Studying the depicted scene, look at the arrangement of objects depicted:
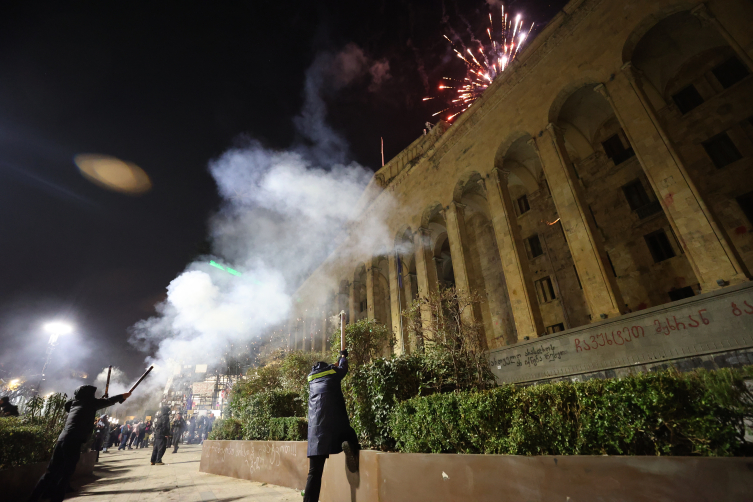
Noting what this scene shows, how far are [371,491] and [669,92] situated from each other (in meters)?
17.6

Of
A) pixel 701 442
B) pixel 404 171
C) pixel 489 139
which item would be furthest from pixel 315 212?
pixel 701 442

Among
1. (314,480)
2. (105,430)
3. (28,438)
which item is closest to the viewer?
(314,480)

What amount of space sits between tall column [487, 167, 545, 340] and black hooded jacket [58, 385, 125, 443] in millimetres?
11561

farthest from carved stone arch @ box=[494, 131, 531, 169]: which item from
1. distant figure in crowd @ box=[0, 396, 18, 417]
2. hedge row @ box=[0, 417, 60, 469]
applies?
distant figure in crowd @ box=[0, 396, 18, 417]

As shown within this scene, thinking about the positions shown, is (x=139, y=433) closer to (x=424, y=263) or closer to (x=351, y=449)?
(x=424, y=263)

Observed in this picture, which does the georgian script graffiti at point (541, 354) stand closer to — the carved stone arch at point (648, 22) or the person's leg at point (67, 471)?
the carved stone arch at point (648, 22)

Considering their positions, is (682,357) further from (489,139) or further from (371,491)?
(489,139)

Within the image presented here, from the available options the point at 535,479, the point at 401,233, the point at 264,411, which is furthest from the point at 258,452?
the point at 401,233

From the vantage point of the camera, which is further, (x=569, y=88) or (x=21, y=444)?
(x=569, y=88)

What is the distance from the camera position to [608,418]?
274cm

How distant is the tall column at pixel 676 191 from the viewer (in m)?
7.86

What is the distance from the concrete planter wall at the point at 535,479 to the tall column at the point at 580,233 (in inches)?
337

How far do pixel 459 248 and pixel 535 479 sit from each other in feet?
43.5

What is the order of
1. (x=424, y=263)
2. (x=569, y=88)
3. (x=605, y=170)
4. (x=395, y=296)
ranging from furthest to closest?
(x=395, y=296)
(x=424, y=263)
(x=605, y=170)
(x=569, y=88)
